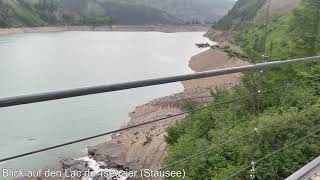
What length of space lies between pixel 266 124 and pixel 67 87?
22.9m

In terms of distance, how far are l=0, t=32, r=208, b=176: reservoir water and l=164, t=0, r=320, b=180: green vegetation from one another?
6.59 metres

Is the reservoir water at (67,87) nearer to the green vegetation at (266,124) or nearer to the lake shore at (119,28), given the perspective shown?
the green vegetation at (266,124)

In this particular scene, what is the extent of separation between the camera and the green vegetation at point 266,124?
695 cm

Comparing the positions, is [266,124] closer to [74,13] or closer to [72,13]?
[72,13]

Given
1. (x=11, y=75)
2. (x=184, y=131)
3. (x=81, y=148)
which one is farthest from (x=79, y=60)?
(x=184, y=131)

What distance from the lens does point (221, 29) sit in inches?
Result: 4808

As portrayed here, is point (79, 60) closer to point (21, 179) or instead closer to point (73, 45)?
point (73, 45)

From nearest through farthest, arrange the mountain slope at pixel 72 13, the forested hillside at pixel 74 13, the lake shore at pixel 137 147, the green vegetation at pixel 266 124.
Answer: the green vegetation at pixel 266 124
the lake shore at pixel 137 147
the mountain slope at pixel 72 13
the forested hillside at pixel 74 13

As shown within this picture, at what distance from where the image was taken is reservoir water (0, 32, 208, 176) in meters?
25.1

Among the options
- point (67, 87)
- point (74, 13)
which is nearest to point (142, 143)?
point (67, 87)

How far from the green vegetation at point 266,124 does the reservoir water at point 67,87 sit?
21.6ft

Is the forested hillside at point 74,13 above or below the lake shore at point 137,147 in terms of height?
above

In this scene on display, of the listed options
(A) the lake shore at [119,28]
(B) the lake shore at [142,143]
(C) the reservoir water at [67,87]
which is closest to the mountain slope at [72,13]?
(A) the lake shore at [119,28]

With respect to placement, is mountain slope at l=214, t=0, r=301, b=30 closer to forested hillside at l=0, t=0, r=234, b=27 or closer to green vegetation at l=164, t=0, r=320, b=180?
forested hillside at l=0, t=0, r=234, b=27
